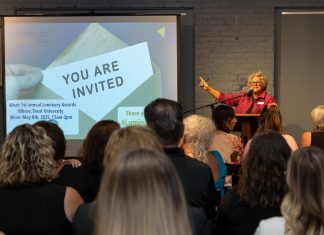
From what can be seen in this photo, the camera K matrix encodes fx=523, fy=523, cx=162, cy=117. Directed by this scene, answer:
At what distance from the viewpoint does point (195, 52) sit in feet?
21.4

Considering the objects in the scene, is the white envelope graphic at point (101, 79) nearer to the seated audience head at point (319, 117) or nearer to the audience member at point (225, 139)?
the audience member at point (225, 139)

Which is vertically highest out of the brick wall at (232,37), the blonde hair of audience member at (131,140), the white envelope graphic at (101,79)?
the brick wall at (232,37)

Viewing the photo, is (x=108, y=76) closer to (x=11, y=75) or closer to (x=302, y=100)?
(x=11, y=75)

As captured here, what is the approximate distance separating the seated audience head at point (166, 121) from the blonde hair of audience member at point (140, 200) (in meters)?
1.24

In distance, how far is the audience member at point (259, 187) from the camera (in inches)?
84.4

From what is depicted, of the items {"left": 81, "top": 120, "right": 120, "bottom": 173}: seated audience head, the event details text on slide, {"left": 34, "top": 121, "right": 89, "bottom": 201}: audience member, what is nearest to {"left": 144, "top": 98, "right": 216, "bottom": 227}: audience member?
{"left": 81, "top": 120, "right": 120, "bottom": 173}: seated audience head

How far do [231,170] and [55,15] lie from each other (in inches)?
131

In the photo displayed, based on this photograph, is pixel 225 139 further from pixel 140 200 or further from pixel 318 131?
pixel 140 200

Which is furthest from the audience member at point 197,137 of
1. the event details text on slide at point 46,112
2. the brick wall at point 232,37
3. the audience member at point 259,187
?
the brick wall at point 232,37

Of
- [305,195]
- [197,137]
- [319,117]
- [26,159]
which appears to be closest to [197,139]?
[197,137]

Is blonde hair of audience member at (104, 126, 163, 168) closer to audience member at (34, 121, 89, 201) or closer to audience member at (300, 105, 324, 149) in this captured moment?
audience member at (34, 121, 89, 201)

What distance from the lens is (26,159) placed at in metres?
2.26

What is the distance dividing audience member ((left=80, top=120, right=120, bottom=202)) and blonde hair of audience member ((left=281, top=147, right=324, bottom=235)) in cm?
119

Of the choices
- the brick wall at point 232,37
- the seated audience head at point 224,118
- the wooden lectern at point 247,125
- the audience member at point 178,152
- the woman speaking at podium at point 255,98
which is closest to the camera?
the audience member at point 178,152
